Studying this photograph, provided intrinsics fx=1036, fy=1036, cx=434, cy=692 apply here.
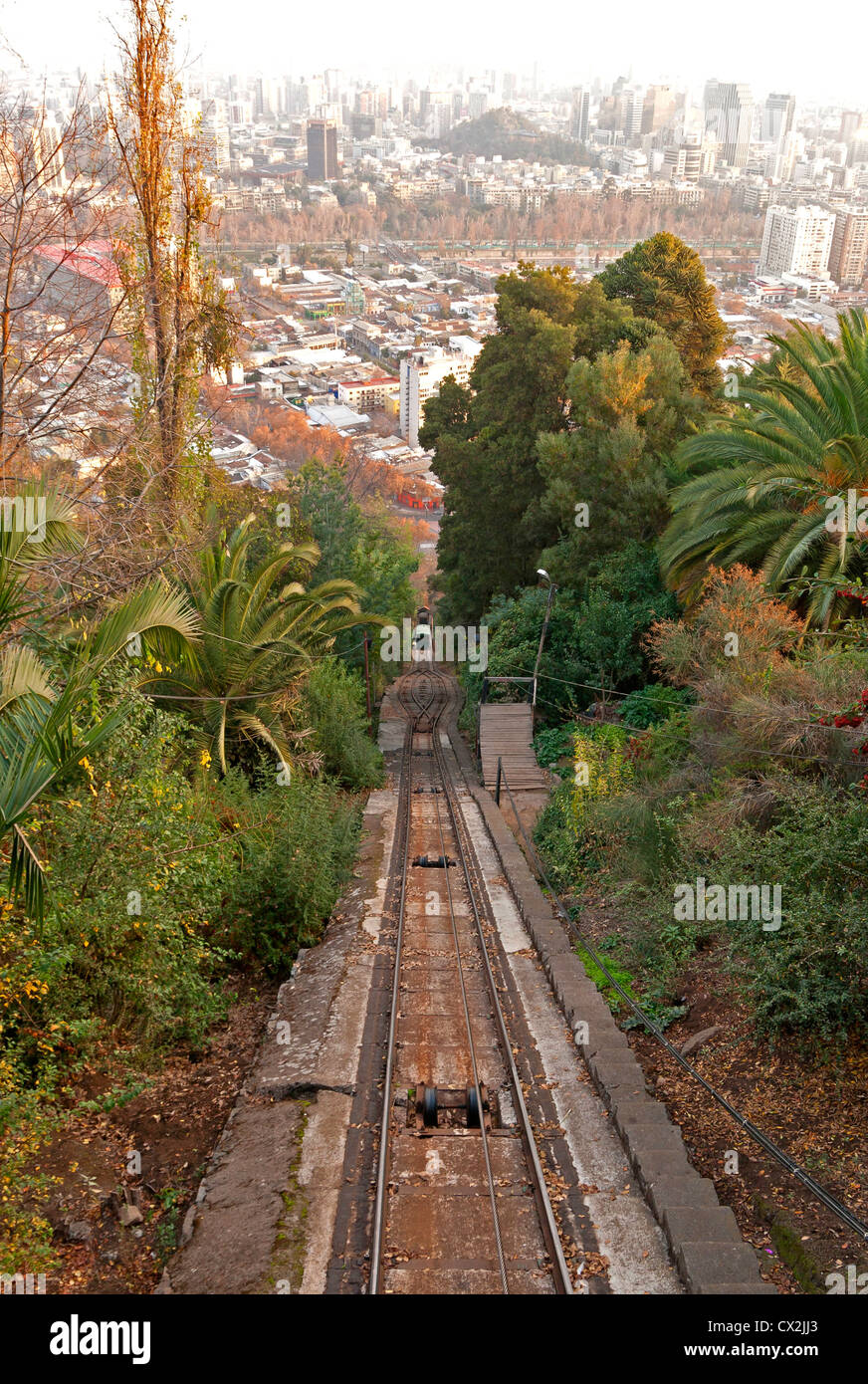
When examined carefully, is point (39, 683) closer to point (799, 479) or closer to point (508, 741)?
point (799, 479)

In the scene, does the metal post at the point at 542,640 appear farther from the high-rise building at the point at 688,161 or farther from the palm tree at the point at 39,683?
the high-rise building at the point at 688,161

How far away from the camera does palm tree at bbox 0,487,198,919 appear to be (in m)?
5.08

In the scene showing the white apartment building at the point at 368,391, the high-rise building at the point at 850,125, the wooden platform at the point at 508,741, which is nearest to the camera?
the wooden platform at the point at 508,741

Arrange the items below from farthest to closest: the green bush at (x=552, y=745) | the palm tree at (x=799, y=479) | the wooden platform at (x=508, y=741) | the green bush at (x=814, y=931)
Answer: the wooden platform at (x=508, y=741) < the green bush at (x=552, y=745) < the palm tree at (x=799, y=479) < the green bush at (x=814, y=931)

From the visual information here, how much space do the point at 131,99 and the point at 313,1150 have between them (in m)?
13.3

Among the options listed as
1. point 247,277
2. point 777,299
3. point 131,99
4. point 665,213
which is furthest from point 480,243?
point 131,99

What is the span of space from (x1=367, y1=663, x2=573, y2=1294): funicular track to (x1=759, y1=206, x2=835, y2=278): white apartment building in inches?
4814

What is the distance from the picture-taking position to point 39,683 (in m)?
5.83

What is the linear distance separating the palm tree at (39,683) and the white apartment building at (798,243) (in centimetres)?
12477

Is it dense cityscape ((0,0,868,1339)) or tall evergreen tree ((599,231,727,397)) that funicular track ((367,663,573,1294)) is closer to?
dense cityscape ((0,0,868,1339))

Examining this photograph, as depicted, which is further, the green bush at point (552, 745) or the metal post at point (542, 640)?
the metal post at point (542, 640)

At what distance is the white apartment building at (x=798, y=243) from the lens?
119 meters

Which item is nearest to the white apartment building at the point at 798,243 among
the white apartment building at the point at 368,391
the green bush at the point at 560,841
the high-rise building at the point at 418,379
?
the high-rise building at the point at 418,379

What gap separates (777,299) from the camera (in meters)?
97.9
